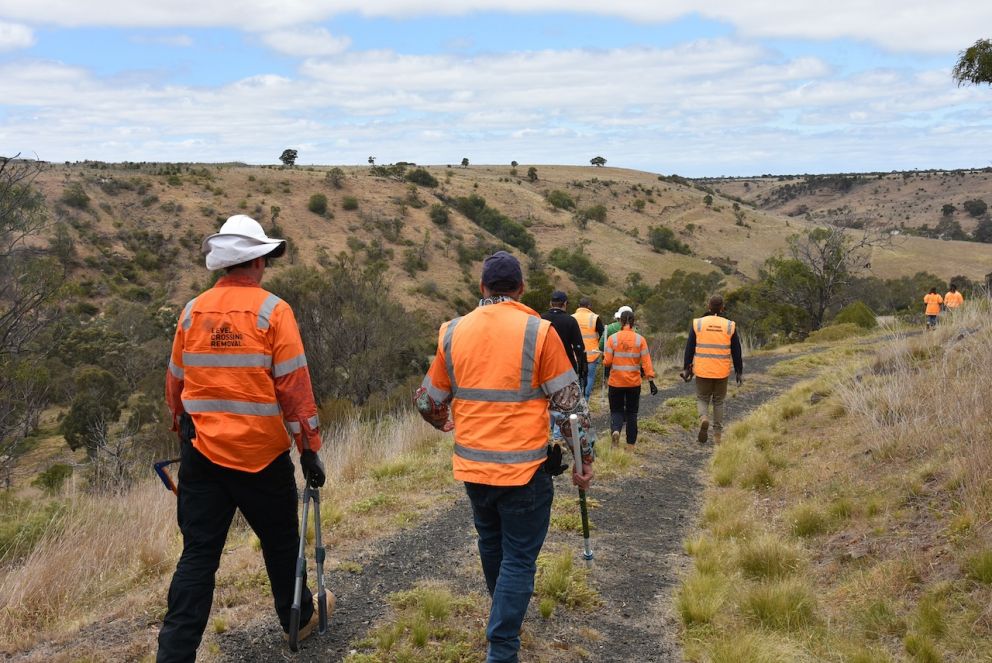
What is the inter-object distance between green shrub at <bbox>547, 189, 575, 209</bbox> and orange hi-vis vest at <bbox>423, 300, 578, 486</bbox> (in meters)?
78.9

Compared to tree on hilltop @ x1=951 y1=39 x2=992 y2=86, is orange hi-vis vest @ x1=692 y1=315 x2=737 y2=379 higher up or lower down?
lower down

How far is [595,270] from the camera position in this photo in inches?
2450

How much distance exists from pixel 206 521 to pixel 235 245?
1.30 m

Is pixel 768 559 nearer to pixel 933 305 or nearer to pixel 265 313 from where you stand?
pixel 265 313

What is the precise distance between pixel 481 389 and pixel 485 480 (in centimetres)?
41

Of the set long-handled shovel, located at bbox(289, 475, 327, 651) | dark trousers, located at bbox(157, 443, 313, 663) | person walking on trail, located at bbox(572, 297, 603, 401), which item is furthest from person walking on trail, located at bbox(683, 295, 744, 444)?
dark trousers, located at bbox(157, 443, 313, 663)

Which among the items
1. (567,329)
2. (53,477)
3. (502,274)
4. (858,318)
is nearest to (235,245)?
(502,274)

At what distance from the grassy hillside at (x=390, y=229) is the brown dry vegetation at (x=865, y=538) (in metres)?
40.5

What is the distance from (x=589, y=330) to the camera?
11453 millimetres

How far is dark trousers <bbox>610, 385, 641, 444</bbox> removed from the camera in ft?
31.5

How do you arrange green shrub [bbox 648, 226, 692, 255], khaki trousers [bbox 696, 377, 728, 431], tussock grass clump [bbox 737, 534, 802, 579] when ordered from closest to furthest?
tussock grass clump [bbox 737, 534, 802, 579] < khaki trousers [bbox 696, 377, 728, 431] < green shrub [bbox 648, 226, 692, 255]

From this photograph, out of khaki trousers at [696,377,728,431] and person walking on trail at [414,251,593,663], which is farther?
khaki trousers at [696,377,728,431]

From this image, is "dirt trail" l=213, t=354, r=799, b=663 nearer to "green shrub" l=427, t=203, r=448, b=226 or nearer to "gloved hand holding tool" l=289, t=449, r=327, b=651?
"gloved hand holding tool" l=289, t=449, r=327, b=651

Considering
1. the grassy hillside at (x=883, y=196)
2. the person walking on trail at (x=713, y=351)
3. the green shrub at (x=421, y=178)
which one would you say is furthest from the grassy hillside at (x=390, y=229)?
the person walking on trail at (x=713, y=351)
